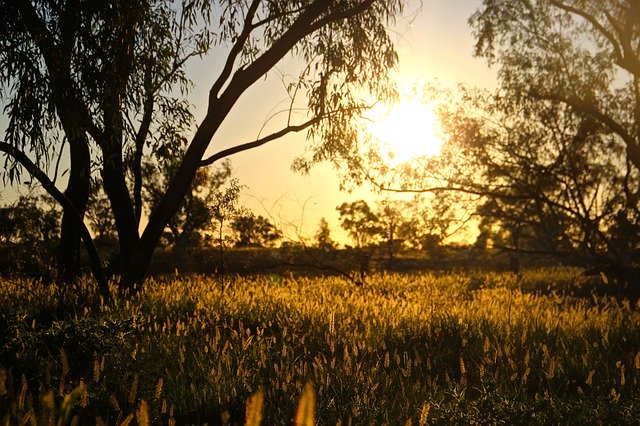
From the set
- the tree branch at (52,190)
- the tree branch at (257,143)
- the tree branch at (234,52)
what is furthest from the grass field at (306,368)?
the tree branch at (234,52)

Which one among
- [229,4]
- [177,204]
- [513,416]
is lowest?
[513,416]

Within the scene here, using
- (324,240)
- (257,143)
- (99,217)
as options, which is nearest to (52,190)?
(257,143)

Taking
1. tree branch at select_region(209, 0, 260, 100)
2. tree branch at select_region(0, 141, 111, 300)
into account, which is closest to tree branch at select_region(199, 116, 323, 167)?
tree branch at select_region(209, 0, 260, 100)

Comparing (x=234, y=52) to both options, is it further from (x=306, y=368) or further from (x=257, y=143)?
(x=306, y=368)

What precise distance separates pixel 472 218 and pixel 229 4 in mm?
9586

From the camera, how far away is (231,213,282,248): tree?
1235 cm

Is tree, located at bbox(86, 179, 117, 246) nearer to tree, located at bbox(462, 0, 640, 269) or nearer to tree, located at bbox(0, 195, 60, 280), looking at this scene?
tree, located at bbox(0, 195, 60, 280)

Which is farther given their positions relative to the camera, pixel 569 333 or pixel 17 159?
pixel 17 159

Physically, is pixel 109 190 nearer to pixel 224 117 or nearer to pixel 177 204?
pixel 177 204

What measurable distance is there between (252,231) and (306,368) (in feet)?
30.9

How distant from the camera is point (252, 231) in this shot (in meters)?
13.6

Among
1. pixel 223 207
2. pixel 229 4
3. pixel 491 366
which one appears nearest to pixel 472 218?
pixel 223 207

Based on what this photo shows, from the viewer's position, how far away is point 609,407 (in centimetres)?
387

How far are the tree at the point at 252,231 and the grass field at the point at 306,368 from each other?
13.4ft
